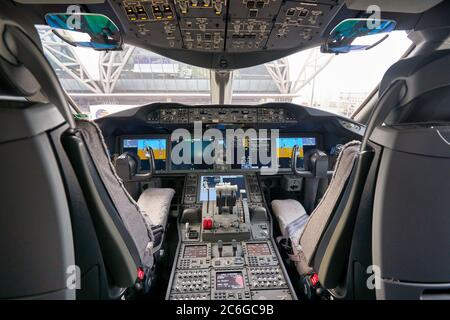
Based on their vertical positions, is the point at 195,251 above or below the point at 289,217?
below

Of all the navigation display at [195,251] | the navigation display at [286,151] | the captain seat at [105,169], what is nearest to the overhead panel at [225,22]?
the captain seat at [105,169]

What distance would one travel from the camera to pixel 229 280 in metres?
1.53

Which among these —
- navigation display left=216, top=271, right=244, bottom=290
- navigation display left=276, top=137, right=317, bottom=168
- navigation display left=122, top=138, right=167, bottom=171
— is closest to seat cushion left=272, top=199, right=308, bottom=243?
navigation display left=216, top=271, right=244, bottom=290

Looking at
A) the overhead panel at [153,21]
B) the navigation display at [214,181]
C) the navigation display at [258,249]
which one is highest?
the overhead panel at [153,21]

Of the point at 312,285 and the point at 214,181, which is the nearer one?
the point at 312,285

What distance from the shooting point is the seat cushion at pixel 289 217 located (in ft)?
5.74

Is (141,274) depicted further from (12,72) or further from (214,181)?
(214,181)

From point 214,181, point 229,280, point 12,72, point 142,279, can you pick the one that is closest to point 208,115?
point 214,181

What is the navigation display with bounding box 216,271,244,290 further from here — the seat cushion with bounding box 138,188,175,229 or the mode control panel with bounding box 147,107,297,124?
the mode control panel with bounding box 147,107,297,124

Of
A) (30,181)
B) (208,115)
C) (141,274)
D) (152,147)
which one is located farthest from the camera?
(152,147)

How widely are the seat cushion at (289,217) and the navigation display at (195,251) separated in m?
0.58

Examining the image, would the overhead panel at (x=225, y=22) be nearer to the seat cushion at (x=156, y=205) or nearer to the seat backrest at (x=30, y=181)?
the seat backrest at (x=30, y=181)

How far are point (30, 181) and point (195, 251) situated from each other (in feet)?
4.50

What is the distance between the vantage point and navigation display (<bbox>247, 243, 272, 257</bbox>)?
178 centimetres
